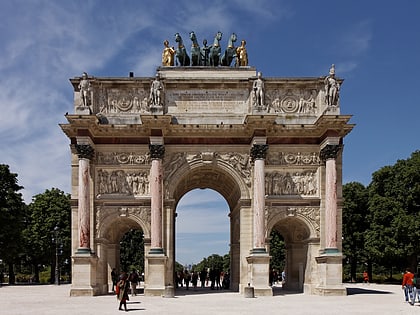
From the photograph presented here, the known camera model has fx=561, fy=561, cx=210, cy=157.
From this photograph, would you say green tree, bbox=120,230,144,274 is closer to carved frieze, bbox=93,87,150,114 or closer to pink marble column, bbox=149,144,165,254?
carved frieze, bbox=93,87,150,114

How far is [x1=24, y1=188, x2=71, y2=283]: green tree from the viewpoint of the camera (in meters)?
55.7

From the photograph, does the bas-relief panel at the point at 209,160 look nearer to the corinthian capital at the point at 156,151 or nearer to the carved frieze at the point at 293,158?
the corinthian capital at the point at 156,151

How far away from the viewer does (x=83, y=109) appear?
3162 cm

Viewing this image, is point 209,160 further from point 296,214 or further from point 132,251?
point 132,251

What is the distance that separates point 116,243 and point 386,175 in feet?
80.5

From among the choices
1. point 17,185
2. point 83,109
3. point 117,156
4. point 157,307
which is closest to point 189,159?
point 117,156

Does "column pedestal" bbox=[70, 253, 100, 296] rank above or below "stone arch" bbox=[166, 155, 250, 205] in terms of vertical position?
below

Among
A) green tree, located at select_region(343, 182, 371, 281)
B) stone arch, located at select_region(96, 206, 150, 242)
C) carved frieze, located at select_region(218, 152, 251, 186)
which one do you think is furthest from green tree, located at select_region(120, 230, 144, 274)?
carved frieze, located at select_region(218, 152, 251, 186)

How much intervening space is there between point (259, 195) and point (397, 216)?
17.0 m

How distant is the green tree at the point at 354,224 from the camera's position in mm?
51781

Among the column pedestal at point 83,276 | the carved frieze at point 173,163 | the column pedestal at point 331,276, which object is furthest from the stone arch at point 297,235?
the column pedestal at point 83,276

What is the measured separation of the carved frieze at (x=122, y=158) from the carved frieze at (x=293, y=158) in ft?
24.7

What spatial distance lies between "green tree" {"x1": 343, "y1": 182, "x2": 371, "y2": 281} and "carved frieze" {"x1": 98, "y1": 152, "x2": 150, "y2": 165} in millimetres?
25610

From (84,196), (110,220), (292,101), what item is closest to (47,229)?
(110,220)
